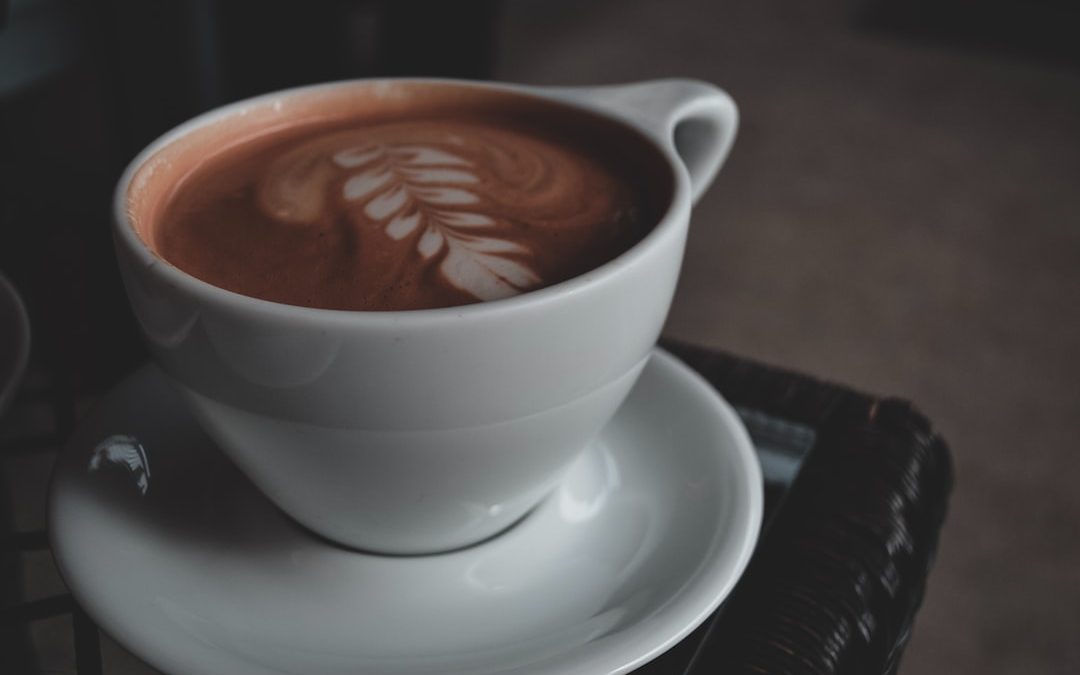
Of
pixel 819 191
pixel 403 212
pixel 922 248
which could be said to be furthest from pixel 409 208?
pixel 819 191

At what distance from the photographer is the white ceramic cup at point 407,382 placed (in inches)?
13.9

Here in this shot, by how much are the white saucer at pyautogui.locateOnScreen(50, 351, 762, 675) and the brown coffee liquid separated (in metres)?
0.10

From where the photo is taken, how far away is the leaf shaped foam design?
1.38ft

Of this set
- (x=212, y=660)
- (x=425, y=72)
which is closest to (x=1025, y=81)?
(x=425, y=72)

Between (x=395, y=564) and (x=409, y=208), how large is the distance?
151 mm

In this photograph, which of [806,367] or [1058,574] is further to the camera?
[806,367]

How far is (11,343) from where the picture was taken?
0.46m

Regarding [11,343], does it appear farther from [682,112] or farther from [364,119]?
[682,112]

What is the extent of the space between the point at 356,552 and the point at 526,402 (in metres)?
0.12

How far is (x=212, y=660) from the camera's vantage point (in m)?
0.37

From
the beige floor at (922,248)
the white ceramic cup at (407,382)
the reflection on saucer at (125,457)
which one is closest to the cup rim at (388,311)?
the white ceramic cup at (407,382)

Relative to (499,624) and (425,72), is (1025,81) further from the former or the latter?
(499,624)

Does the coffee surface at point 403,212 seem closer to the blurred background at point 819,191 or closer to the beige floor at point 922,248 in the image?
the blurred background at point 819,191

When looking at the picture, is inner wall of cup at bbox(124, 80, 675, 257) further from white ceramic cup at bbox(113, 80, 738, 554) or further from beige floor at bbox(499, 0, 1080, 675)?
beige floor at bbox(499, 0, 1080, 675)
